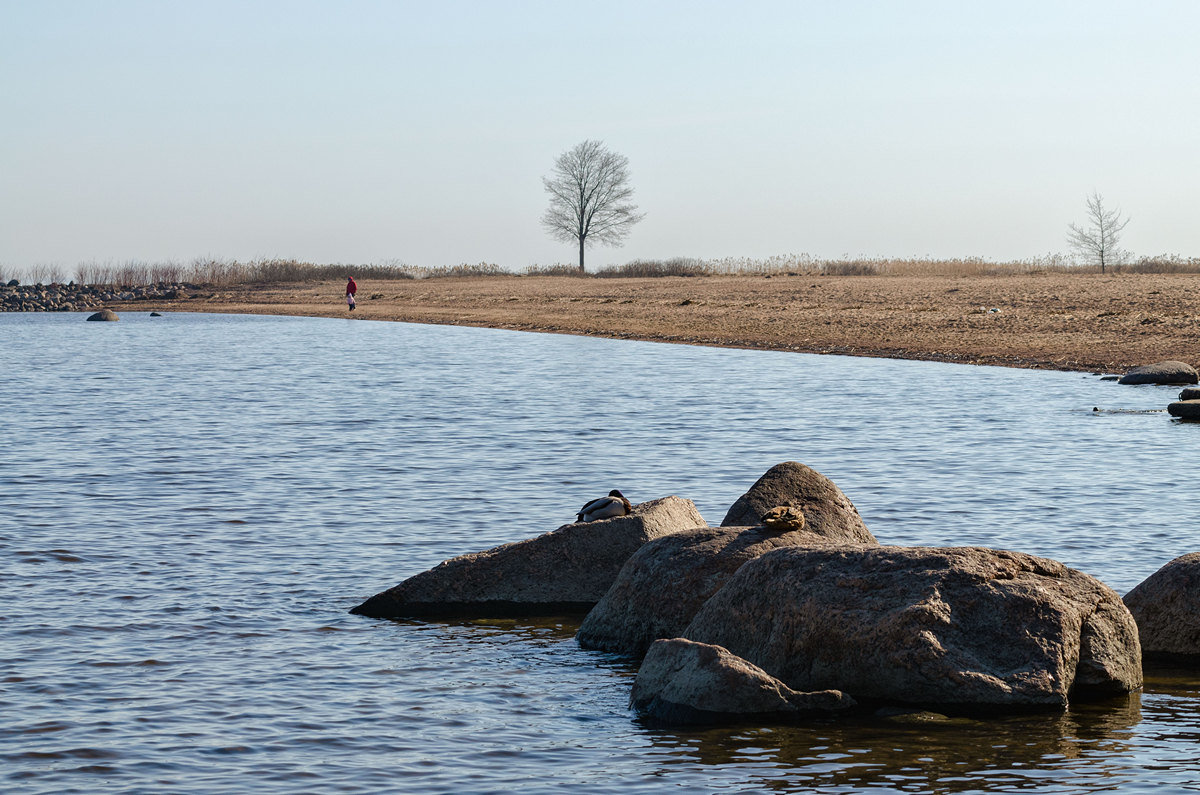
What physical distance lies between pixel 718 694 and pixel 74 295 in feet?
251

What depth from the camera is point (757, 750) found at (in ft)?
20.0

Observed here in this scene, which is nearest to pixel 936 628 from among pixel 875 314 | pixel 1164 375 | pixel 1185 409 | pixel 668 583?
pixel 668 583

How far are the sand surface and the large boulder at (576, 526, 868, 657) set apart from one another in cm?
1866

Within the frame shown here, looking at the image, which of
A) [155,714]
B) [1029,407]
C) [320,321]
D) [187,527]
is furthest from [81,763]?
[320,321]

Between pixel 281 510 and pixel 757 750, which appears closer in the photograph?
pixel 757 750

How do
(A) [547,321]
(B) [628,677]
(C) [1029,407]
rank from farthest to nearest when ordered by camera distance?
(A) [547,321] → (C) [1029,407] → (B) [628,677]

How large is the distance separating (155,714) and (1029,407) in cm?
1576

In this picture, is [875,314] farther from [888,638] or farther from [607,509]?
[888,638]

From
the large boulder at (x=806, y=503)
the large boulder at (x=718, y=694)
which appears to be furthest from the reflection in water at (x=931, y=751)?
the large boulder at (x=806, y=503)

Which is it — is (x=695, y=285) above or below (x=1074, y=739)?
above

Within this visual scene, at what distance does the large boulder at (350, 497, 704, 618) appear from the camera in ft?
28.9

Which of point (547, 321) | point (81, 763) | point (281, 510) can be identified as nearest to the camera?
point (81, 763)

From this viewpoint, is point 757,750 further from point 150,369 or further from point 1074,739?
point 150,369

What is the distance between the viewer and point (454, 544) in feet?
35.2
